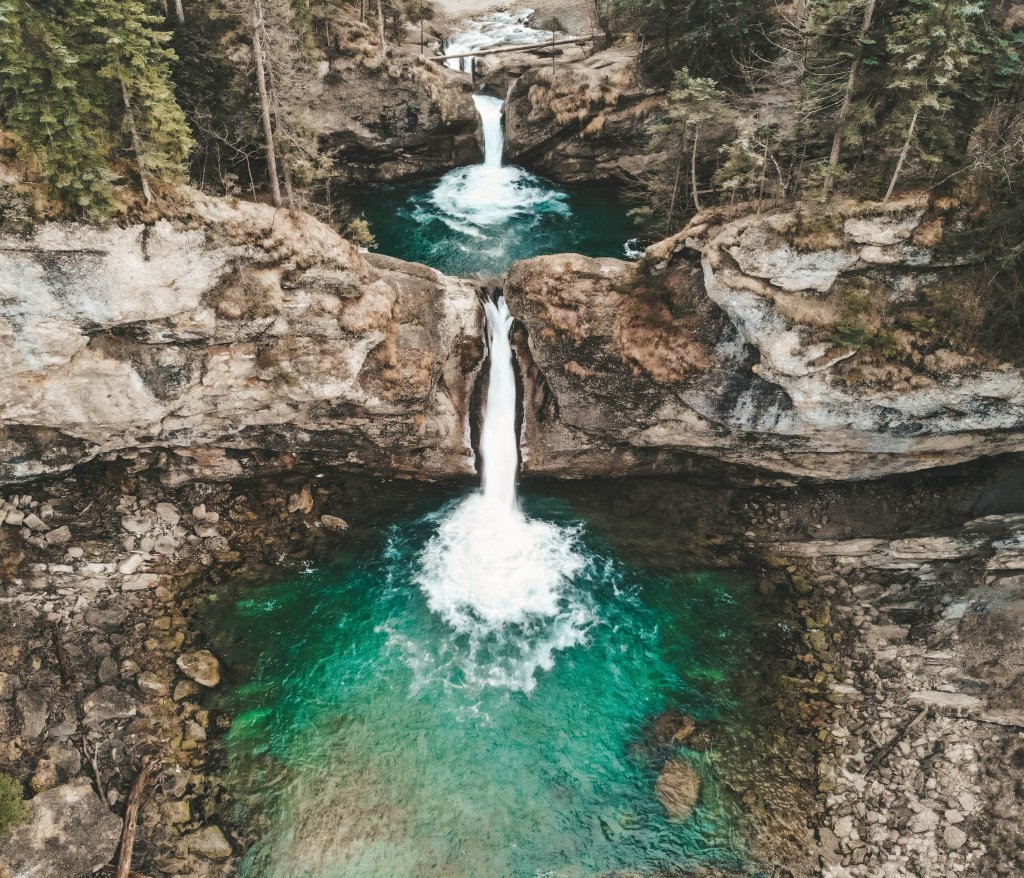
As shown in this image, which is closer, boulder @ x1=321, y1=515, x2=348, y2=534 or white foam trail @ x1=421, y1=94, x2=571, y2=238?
boulder @ x1=321, y1=515, x2=348, y2=534

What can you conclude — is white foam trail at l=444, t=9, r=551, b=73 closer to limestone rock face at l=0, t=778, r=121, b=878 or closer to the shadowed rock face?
the shadowed rock face

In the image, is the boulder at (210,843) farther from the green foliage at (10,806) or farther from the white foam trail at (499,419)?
the white foam trail at (499,419)

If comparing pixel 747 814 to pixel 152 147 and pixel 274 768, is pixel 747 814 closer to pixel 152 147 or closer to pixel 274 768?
pixel 274 768

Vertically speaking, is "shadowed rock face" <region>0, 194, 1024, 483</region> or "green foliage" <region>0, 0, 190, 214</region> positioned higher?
"green foliage" <region>0, 0, 190, 214</region>

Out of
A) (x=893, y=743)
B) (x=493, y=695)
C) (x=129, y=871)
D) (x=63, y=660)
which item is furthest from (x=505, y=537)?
(x=63, y=660)

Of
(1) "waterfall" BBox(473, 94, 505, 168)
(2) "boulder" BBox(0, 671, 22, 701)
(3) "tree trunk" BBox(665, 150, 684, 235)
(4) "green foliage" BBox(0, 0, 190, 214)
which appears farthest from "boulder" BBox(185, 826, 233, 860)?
(1) "waterfall" BBox(473, 94, 505, 168)

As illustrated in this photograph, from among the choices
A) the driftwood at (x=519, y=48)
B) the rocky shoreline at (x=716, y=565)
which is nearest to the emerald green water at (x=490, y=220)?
the driftwood at (x=519, y=48)

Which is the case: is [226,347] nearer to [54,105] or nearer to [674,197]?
[54,105]
